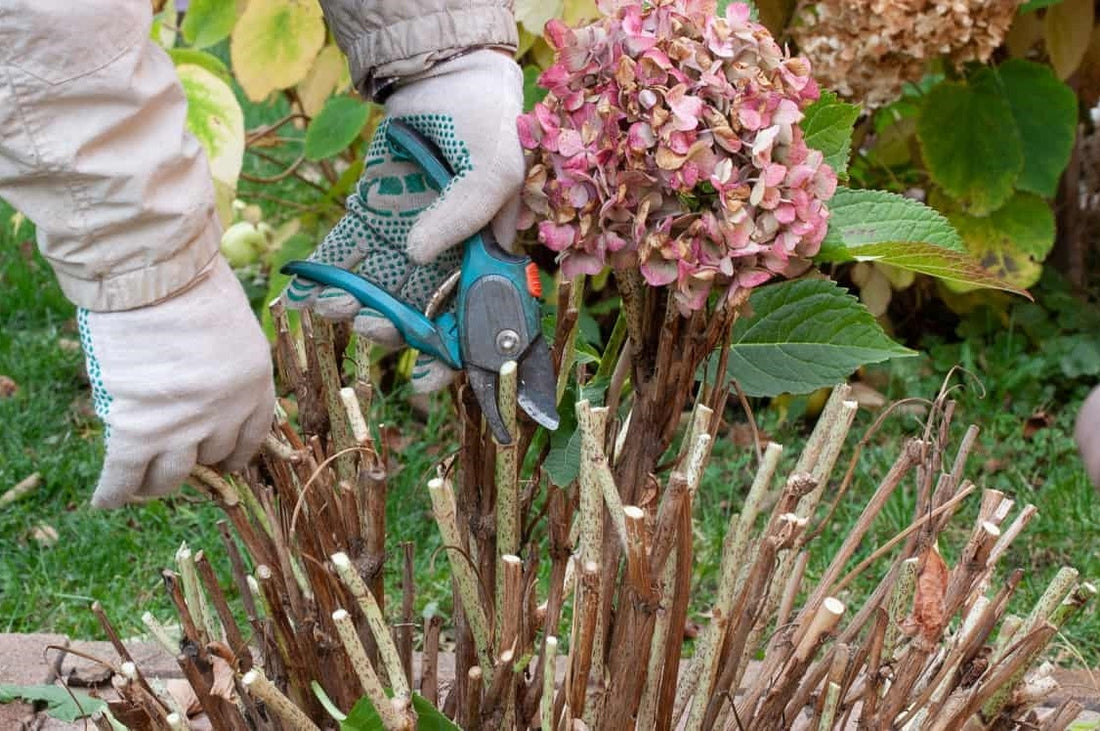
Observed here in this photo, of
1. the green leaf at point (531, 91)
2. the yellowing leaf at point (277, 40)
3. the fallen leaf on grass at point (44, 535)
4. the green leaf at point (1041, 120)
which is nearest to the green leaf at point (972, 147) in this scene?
the green leaf at point (1041, 120)

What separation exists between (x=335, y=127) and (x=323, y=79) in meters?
0.14

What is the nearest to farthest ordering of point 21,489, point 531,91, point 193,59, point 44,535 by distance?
1. point 193,59
2. point 531,91
3. point 44,535
4. point 21,489

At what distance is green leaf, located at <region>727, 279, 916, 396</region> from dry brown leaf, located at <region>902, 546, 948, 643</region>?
0.52ft

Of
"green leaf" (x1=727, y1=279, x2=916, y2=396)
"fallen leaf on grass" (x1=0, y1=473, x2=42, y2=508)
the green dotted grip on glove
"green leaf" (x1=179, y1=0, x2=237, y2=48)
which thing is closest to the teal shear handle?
the green dotted grip on glove

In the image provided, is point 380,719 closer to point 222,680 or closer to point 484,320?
point 222,680

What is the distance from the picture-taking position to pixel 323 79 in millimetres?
2428

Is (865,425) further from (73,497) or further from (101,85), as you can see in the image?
(101,85)

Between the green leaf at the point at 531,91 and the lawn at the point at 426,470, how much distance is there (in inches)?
25.9

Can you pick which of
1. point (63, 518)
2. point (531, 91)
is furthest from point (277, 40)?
point (63, 518)

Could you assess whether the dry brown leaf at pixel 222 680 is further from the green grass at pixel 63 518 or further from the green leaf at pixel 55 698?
the green grass at pixel 63 518

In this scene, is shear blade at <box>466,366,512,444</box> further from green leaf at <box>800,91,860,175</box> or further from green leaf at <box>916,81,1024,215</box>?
green leaf at <box>916,81,1024,215</box>

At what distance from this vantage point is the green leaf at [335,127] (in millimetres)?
2301

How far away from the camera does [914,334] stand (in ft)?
9.72

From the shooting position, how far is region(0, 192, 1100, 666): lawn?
84.0 inches
